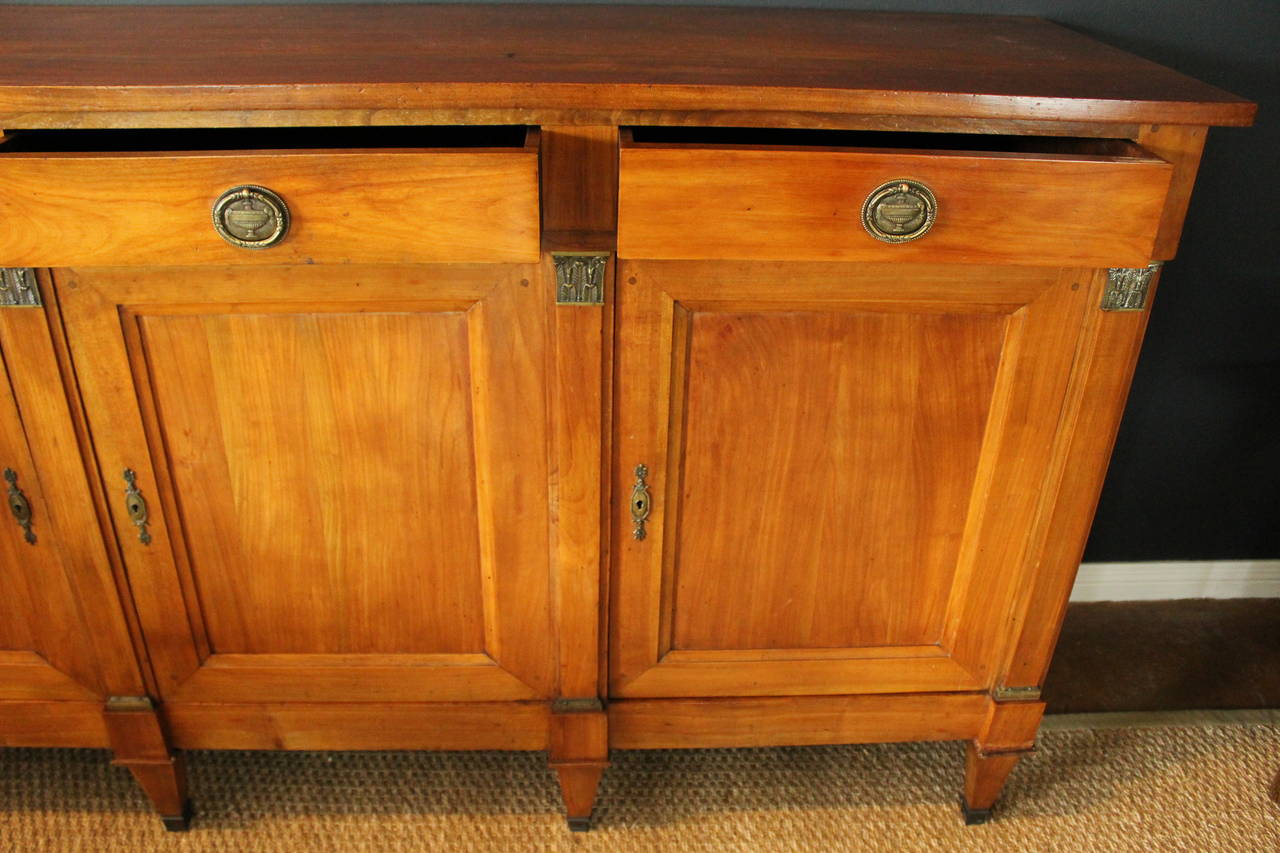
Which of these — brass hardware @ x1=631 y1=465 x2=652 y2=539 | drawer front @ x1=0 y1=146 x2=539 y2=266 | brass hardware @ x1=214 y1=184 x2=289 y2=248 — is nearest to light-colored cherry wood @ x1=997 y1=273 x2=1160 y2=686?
brass hardware @ x1=631 y1=465 x2=652 y2=539

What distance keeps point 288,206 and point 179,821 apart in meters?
0.67

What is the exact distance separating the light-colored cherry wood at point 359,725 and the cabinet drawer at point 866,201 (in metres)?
0.48

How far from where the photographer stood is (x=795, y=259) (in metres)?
0.75

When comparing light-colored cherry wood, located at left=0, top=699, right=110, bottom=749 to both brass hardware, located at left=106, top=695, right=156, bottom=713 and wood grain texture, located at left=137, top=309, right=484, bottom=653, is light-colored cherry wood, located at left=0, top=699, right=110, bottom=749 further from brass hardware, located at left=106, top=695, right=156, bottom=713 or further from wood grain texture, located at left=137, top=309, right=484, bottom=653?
wood grain texture, located at left=137, top=309, right=484, bottom=653

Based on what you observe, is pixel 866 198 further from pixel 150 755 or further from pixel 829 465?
pixel 150 755

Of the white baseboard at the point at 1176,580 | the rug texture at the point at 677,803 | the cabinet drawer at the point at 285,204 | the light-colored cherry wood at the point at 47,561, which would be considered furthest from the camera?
the white baseboard at the point at 1176,580

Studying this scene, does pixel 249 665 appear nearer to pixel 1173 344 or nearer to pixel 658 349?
pixel 658 349

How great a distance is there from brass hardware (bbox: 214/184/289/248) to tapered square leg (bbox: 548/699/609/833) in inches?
19.4

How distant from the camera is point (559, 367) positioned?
2.65 feet

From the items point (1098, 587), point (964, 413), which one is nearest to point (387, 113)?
point (964, 413)

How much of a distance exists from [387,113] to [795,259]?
30 cm

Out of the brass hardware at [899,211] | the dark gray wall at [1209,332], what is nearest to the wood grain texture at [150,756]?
the brass hardware at [899,211]

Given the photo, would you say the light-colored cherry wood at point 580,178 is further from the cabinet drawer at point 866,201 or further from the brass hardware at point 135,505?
the brass hardware at point 135,505

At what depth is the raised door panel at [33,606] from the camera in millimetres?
838
